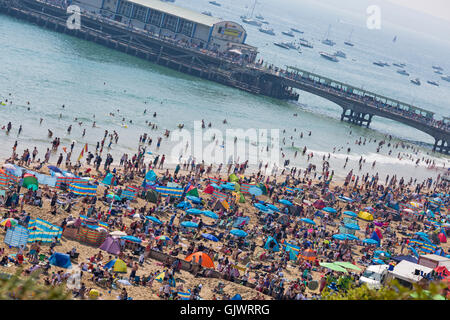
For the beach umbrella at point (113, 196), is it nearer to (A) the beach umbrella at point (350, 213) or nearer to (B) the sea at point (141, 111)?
(B) the sea at point (141, 111)

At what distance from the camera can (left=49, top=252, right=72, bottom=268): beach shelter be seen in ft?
71.7

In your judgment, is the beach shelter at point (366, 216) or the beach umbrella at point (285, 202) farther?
the beach shelter at point (366, 216)

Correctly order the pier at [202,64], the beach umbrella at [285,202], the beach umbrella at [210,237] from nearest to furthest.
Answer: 1. the beach umbrella at [210,237]
2. the beach umbrella at [285,202]
3. the pier at [202,64]

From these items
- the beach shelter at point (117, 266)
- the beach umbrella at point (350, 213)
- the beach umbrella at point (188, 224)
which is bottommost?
the beach shelter at point (117, 266)

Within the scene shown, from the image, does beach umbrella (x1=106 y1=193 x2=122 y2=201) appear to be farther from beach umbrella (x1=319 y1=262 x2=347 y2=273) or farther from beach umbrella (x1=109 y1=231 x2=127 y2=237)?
beach umbrella (x1=319 y1=262 x2=347 y2=273)

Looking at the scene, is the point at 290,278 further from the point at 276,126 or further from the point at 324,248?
the point at 276,126

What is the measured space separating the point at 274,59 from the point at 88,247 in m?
127

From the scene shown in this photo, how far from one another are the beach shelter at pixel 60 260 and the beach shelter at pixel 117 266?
147cm

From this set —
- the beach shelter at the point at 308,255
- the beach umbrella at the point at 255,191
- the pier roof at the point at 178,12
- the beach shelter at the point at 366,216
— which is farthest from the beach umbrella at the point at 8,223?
the pier roof at the point at 178,12

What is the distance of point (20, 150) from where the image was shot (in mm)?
38938

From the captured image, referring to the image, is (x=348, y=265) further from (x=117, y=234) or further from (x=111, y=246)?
(x=111, y=246)

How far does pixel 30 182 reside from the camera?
2869 centimetres

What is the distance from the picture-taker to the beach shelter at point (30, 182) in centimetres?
2858
